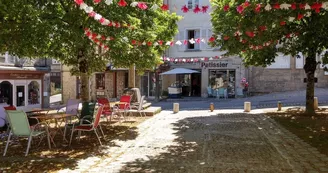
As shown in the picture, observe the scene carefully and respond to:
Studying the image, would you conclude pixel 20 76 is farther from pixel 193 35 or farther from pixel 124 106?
pixel 193 35

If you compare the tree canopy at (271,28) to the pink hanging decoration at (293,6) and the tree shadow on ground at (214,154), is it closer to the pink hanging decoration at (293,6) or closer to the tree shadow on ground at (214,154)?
the pink hanging decoration at (293,6)

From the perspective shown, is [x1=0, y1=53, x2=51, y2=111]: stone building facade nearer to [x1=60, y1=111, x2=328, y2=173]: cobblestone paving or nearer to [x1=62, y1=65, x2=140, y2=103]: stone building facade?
[x1=62, y1=65, x2=140, y2=103]: stone building facade

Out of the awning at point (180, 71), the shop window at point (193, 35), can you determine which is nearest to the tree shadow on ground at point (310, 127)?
the awning at point (180, 71)

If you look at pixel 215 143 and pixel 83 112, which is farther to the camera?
pixel 83 112

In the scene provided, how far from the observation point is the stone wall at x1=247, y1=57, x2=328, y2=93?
2686 centimetres

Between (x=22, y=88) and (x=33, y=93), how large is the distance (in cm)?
126

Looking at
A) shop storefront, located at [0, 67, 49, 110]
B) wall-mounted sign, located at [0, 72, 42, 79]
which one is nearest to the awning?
shop storefront, located at [0, 67, 49, 110]

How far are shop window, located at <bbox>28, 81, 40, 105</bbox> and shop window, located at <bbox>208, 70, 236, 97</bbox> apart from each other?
507 inches

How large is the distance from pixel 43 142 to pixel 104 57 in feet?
17.7

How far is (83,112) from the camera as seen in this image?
9484mm

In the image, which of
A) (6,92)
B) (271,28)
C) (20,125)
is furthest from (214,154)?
(6,92)

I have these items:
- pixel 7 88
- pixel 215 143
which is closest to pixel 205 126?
pixel 215 143

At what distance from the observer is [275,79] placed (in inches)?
1071

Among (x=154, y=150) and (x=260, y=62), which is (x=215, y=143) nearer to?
(x=154, y=150)
